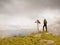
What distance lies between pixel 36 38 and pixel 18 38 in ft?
3.65

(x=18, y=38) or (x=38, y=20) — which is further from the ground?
(x=38, y=20)

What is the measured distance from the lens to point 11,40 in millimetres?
15203

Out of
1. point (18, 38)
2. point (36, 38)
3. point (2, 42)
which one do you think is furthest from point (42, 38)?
point (2, 42)

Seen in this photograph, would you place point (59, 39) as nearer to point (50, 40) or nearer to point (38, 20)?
point (50, 40)

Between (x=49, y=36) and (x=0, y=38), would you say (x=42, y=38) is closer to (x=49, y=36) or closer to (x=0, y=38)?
(x=49, y=36)

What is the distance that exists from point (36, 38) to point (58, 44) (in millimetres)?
1354

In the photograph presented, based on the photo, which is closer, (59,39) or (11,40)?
(11,40)

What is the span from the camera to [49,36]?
A: 16.5m

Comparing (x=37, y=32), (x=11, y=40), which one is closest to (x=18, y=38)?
(x=11, y=40)

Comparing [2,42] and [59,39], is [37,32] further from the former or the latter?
[2,42]

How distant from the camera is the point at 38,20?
16.5 metres

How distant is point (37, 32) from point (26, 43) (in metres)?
2.02

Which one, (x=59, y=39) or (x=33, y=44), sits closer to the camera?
(x=33, y=44)

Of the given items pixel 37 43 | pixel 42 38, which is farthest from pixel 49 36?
pixel 37 43
